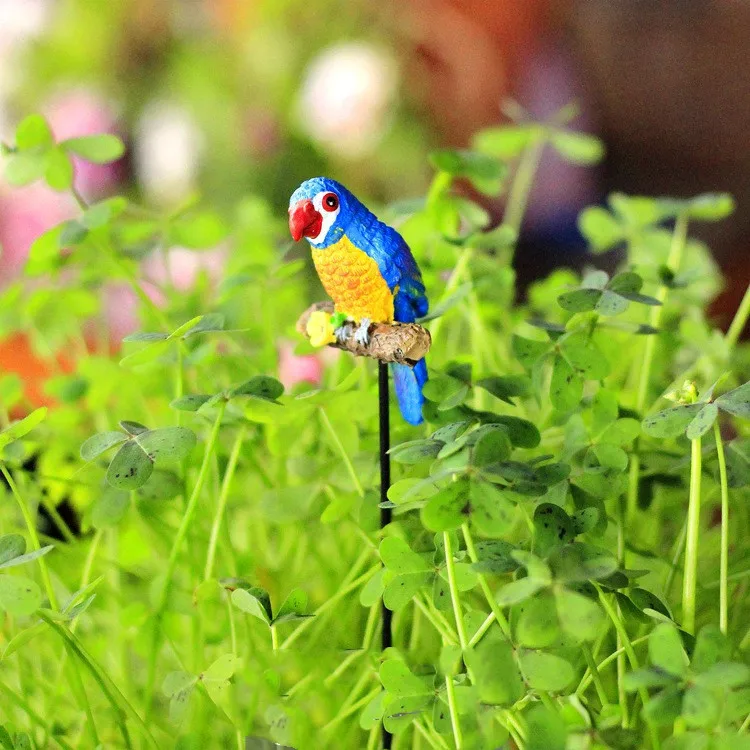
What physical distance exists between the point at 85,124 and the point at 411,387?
54.4 inches

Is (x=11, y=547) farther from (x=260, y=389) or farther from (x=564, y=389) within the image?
(x=564, y=389)

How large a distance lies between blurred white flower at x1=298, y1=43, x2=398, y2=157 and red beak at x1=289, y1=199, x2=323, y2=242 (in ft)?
4.22

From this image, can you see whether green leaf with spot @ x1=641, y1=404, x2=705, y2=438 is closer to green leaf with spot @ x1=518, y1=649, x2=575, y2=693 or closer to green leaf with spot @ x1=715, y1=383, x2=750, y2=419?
green leaf with spot @ x1=715, y1=383, x2=750, y2=419

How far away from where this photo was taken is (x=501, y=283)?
26.3 inches

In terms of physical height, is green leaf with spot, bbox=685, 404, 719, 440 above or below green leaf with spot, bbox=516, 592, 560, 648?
above

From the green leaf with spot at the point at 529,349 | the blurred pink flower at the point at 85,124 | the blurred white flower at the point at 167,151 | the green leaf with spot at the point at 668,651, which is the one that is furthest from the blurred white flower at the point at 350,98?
the green leaf with spot at the point at 668,651

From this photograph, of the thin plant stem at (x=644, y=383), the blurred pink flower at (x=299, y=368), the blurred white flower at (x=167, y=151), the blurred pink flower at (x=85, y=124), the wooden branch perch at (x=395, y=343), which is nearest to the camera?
the wooden branch perch at (x=395, y=343)

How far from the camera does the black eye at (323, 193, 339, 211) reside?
45cm

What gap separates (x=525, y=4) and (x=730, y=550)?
5.33ft

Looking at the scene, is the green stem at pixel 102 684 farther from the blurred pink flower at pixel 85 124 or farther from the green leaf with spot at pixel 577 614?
the blurred pink flower at pixel 85 124

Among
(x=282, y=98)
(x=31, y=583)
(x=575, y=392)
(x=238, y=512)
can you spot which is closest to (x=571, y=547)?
(x=575, y=392)

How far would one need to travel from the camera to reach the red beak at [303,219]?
45cm

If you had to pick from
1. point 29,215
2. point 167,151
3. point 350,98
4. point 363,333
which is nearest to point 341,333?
point 363,333

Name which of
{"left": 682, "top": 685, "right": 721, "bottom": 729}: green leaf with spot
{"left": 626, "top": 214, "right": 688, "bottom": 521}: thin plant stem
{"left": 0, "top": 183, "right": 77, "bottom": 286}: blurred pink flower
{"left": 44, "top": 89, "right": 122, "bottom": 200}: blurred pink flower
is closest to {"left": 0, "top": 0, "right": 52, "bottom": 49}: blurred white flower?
{"left": 44, "top": 89, "right": 122, "bottom": 200}: blurred pink flower
